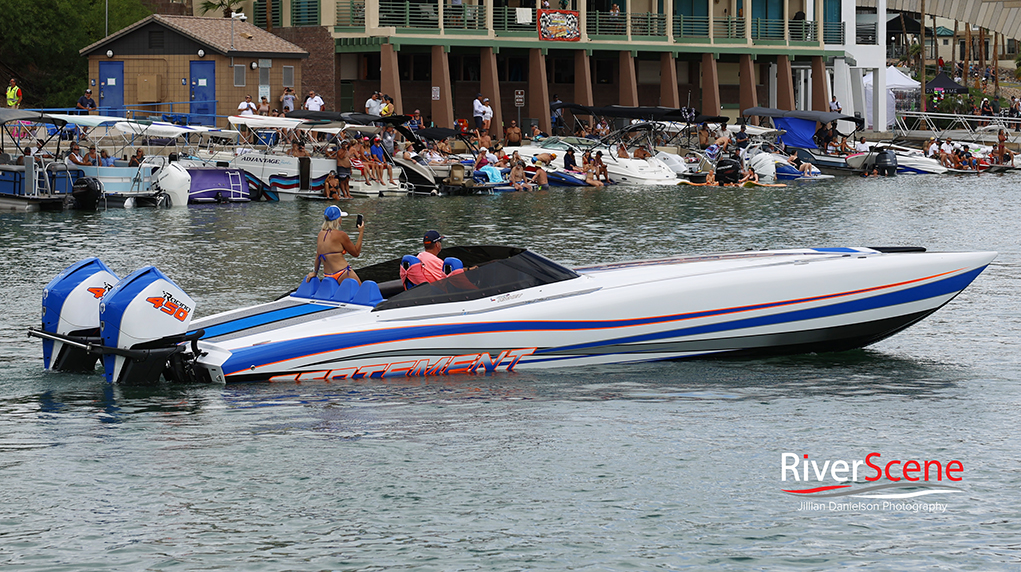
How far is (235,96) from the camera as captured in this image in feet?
147

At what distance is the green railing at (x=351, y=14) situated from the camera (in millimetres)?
51125

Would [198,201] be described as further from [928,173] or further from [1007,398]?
[928,173]

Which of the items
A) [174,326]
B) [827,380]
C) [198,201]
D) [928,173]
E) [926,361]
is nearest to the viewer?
[174,326]

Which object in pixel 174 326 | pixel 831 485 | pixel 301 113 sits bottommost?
pixel 831 485

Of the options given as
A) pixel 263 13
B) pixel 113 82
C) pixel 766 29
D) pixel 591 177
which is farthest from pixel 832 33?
pixel 113 82

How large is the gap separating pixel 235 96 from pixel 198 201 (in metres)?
11.9

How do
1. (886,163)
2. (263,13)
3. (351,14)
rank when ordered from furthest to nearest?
(263,13) → (351,14) → (886,163)

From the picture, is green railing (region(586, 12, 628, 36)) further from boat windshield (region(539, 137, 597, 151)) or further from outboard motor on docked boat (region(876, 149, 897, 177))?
boat windshield (region(539, 137, 597, 151))

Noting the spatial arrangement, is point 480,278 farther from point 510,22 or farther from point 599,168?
point 510,22

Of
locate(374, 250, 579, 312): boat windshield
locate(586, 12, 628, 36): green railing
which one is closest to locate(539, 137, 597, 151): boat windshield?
locate(586, 12, 628, 36): green railing

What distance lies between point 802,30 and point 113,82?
33.8 meters

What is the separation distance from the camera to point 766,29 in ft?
203

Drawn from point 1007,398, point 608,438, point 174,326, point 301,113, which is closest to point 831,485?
point 608,438

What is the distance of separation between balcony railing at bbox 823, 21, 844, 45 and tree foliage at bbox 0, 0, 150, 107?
34.1 m
